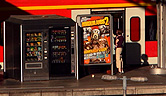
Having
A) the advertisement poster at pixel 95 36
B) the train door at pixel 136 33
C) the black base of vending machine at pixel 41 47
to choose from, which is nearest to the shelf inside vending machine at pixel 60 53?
the black base of vending machine at pixel 41 47

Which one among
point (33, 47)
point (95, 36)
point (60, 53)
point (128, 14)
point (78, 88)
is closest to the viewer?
point (78, 88)

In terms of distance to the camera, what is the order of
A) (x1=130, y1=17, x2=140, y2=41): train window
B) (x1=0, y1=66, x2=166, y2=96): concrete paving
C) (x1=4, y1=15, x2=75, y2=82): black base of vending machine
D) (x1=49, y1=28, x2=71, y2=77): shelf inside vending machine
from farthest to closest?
(x1=130, y1=17, x2=140, y2=41): train window, (x1=49, y1=28, x2=71, y2=77): shelf inside vending machine, (x1=4, y1=15, x2=75, y2=82): black base of vending machine, (x1=0, y1=66, x2=166, y2=96): concrete paving

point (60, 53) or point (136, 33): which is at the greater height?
point (136, 33)

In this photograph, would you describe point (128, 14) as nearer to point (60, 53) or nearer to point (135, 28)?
point (135, 28)

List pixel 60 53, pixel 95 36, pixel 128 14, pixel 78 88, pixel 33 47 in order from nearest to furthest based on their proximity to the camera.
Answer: pixel 78 88
pixel 33 47
pixel 60 53
pixel 95 36
pixel 128 14

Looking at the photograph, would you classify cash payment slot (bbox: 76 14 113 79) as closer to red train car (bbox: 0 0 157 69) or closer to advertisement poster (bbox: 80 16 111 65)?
advertisement poster (bbox: 80 16 111 65)

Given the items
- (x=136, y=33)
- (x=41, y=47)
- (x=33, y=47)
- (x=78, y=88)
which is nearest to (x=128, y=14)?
(x=136, y=33)

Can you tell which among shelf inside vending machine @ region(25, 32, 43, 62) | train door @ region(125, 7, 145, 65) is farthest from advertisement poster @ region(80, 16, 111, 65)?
train door @ region(125, 7, 145, 65)

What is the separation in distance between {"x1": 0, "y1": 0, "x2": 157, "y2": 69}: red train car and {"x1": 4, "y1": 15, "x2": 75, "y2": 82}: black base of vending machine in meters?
5.06

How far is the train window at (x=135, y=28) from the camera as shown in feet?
76.3

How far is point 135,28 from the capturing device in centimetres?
2328

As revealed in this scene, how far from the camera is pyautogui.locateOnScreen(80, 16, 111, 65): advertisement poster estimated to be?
59.8 feet

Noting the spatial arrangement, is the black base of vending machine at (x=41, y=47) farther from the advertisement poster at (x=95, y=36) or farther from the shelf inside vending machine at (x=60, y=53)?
the advertisement poster at (x=95, y=36)

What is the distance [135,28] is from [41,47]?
6898 mm
